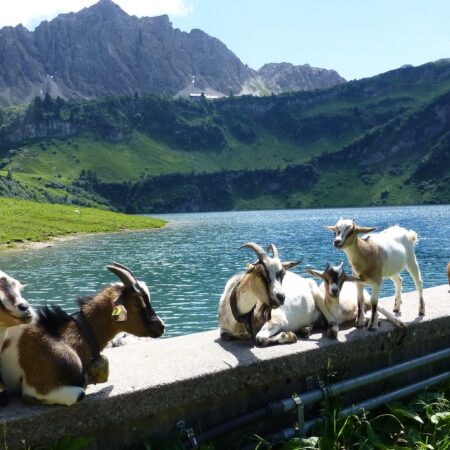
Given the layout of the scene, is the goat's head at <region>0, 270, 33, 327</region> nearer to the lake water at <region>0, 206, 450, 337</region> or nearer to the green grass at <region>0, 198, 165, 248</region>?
the lake water at <region>0, 206, 450, 337</region>

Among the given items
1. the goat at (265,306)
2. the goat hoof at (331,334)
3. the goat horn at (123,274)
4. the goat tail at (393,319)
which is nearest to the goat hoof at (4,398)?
the goat horn at (123,274)

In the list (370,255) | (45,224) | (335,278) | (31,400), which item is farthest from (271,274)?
(45,224)

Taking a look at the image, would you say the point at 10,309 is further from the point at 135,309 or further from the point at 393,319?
the point at 393,319

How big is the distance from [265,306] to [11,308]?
15.1 ft

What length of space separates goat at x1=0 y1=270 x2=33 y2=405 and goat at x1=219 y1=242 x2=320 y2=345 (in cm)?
379

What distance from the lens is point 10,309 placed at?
20.2ft

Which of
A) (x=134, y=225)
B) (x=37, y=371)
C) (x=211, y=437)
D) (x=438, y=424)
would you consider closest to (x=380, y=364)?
(x=438, y=424)

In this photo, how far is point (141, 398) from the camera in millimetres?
6719

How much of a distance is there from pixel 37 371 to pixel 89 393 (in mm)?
677

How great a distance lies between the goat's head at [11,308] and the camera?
6.16m

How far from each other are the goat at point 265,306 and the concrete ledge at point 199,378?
343mm

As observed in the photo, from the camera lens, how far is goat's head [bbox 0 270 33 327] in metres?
6.16

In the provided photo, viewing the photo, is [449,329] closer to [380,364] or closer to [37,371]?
[380,364]

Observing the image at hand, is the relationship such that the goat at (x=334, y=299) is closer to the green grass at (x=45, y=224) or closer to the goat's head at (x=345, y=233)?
the goat's head at (x=345, y=233)
